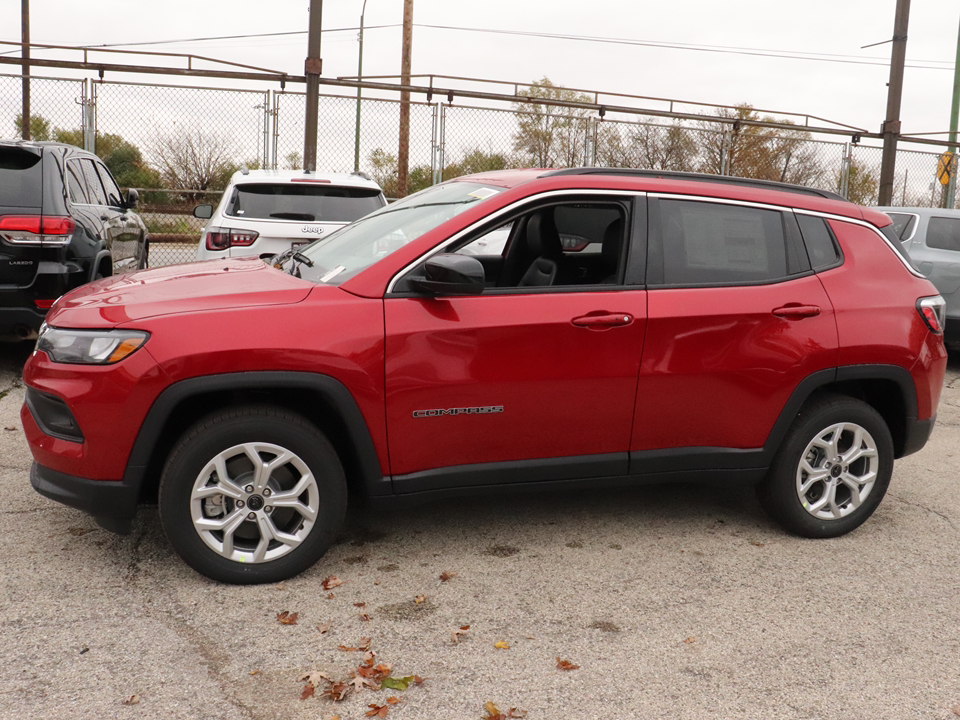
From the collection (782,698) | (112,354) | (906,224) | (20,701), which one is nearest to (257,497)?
(112,354)

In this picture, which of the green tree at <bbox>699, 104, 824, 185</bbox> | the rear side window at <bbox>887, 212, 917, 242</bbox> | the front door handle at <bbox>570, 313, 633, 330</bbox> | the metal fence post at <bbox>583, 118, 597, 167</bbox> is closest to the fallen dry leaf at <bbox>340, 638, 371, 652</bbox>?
the front door handle at <bbox>570, 313, 633, 330</bbox>

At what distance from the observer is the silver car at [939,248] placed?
350 inches

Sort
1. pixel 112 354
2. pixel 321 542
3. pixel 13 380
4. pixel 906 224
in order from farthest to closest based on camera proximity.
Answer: pixel 906 224 < pixel 13 380 < pixel 321 542 < pixel 112 354

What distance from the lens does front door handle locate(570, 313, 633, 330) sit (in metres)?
4.01

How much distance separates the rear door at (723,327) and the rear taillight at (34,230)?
4.52m

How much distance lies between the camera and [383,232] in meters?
4.42

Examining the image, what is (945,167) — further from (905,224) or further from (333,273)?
(333,273)

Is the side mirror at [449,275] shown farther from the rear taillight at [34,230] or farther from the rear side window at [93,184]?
the rear side window at [93,184]

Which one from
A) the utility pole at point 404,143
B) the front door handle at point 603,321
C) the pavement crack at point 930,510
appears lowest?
the pavement crack at point 930,510

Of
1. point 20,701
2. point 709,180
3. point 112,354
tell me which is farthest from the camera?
point 709,180

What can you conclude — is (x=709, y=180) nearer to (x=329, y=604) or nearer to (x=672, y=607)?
(x=672, y=607)

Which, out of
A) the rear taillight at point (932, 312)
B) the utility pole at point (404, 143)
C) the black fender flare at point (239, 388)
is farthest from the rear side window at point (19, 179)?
the utility pole at point (404, 143)

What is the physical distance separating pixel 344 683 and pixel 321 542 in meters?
0.85

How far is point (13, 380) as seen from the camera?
7289mm
